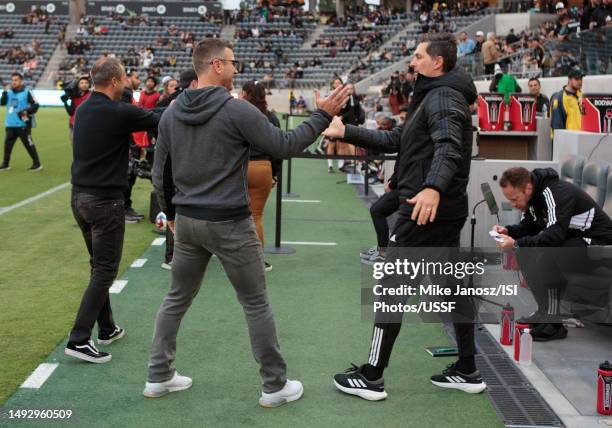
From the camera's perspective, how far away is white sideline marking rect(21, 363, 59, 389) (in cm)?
495

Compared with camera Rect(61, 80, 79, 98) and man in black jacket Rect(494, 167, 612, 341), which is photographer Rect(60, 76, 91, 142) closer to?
camera Rect(61, 80, 79, 98)

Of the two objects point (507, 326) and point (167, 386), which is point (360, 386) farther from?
point (507, 326)

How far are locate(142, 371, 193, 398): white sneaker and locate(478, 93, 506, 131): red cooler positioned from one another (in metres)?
6.11

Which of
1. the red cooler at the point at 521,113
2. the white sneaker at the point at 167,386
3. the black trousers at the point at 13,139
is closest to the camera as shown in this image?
the white sneaker at the point at 167,386

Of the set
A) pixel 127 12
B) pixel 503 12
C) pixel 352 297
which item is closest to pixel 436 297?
pixel 352 297

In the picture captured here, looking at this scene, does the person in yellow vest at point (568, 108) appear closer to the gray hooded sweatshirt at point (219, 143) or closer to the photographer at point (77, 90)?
the photographer at point (77, 90)

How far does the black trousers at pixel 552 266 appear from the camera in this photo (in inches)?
233

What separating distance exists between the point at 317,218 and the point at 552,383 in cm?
677

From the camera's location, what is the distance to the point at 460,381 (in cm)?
499

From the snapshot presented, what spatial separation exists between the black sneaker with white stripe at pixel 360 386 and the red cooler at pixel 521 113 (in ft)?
19.7

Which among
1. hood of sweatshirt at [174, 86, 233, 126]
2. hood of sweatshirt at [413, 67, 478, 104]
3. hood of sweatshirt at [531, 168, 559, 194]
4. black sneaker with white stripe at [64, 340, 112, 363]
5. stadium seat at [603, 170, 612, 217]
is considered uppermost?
hood of sweatshirt at [413, 67, 478, 104]

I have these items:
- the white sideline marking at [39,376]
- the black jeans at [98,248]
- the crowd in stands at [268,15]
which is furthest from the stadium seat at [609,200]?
the crowd in stands at [268,15]

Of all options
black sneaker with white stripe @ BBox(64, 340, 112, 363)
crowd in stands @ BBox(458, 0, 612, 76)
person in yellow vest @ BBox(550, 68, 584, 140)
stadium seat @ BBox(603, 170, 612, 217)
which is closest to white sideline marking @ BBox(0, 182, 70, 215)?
black sneaker with white stripe @ BBox(64, 340, 112, 363)

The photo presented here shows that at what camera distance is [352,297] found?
7270 mm
